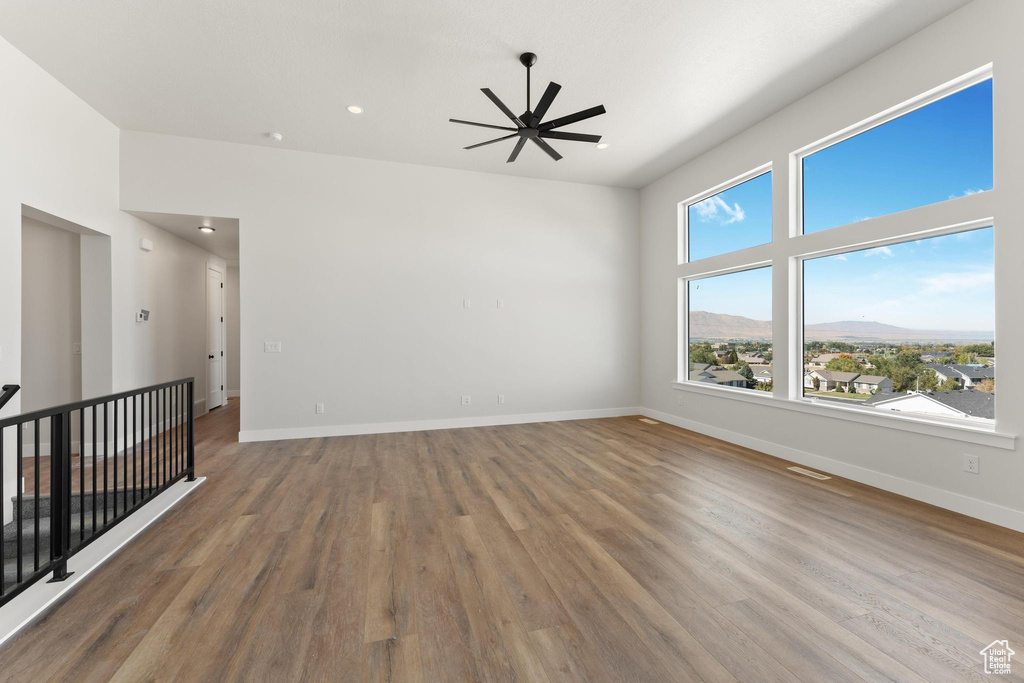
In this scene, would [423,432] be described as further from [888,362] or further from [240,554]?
[888,362]

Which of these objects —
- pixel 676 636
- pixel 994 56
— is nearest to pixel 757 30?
pixel 994 56

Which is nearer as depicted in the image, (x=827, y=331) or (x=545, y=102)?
(x=545, y=102)

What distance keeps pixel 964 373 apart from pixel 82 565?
17.9 ft

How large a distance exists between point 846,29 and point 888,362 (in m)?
2.50

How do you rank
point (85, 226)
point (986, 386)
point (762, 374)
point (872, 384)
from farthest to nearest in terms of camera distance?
point (762, 374) < point (85, 226) < point (872, 384) < point (986, 386)

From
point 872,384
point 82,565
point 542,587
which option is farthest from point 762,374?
point 82,565

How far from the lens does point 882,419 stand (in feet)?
10.7

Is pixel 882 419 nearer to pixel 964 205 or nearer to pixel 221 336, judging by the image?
pixel 964 205

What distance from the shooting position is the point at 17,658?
5.11 ft

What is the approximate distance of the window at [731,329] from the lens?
14.6 ft

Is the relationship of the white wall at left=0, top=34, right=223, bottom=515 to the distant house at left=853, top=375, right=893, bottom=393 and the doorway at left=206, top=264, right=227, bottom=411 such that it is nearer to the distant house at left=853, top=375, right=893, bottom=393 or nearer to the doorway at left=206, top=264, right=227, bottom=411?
the doorway at left=206, top=264, right=227, bottom=411

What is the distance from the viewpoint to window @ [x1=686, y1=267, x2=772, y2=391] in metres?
4.46

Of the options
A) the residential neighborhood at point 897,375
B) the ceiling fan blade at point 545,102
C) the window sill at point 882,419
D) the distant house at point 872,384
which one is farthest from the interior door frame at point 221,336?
the distant house at point 872,384

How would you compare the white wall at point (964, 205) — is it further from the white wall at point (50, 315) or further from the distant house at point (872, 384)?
the white wall at point (50, 315)
